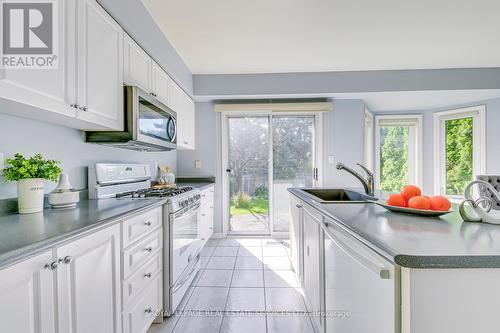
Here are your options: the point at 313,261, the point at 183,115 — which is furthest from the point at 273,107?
the point at 313,261

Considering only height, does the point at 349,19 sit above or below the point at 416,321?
above

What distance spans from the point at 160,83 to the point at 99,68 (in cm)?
94

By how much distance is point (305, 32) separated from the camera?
234 centimetres

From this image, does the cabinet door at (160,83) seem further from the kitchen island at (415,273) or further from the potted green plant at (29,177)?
the kitchen island at (415,273)

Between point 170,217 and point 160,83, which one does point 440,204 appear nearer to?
point 170,217

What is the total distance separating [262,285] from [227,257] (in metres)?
0.80

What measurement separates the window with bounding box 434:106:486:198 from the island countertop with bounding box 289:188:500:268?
3.79 m

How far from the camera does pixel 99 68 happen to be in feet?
4.74

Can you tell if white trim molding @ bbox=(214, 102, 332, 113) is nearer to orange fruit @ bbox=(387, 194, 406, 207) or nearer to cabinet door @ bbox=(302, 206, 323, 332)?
cabinet door @ bbox=(302, 206, 323, 332)

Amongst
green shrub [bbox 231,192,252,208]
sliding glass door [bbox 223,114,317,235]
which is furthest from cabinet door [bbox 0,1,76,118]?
green shrub [bbox 231,192,252,208]

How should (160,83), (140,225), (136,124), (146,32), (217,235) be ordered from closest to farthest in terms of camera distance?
1. (140,225)
2. (136,124)
3. (146,32)
4. (160,83)
5. (217,235)

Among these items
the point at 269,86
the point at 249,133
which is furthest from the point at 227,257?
the point at 269,86

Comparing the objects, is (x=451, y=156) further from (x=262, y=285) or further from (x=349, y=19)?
(x=262, y=285)

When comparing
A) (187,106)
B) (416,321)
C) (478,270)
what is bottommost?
(416,321)
